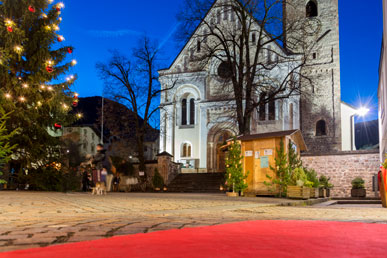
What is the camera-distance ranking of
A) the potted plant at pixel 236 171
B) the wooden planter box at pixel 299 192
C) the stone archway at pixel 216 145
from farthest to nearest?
the stone archway at pixel 216 145 < the potted plant at pixel 236 171 < the wooden planter box at pixel 299 192

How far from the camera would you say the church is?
33.4 meters

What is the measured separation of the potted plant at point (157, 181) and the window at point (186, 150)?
812 centimetres

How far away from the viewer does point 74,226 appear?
4.59 metres

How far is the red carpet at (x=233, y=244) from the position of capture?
2.96m

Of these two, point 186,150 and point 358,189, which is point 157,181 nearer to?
point 186,150

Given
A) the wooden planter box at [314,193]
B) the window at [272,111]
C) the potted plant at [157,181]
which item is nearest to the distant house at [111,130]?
the potted plant at [157,181]

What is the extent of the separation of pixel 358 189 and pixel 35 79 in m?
16.2

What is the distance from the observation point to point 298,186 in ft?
47.4

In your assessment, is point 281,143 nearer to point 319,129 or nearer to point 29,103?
point 29,103

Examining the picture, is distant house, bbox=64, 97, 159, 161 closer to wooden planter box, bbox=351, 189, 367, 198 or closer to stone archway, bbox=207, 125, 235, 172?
stone archway, bbox=207, 125, 235, 172

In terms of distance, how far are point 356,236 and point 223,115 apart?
29831mm

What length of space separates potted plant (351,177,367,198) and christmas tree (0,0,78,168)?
14.4 m

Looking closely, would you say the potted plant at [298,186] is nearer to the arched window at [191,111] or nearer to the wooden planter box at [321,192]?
the wooden planter box at [321,192]

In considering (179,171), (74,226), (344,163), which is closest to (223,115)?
(179,171)
